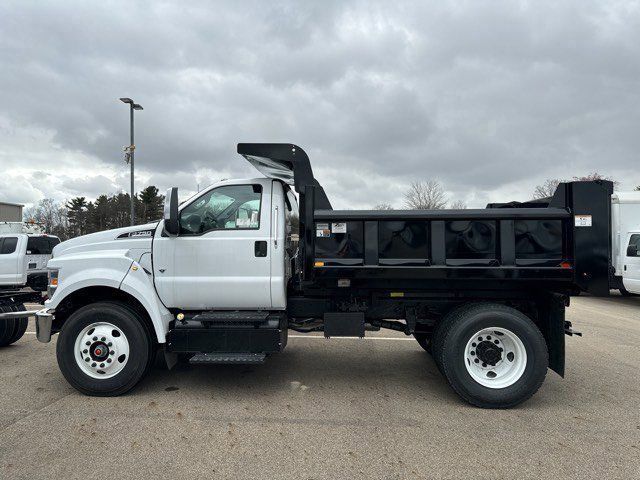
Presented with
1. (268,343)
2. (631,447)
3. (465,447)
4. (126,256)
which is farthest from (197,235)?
(631,447)

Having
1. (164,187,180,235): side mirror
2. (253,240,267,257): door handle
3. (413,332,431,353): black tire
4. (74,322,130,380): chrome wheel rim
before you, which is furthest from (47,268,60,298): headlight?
(413,332,431,353): black tire

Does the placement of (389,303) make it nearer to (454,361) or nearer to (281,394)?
(454,361)

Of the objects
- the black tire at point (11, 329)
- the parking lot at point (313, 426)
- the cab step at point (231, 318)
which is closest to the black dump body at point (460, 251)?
the cab step at point (231, 318)

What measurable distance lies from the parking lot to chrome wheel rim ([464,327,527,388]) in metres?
0.34

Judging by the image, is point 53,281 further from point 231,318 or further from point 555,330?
point 555,330

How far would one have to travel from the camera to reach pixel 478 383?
454cm

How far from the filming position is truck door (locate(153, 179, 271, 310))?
4.86 m

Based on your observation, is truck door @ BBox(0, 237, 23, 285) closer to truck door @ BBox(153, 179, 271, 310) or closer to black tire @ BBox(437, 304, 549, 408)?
truck door @ BBox(153, 179, 271, 310)

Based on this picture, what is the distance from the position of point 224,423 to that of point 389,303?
7.27 feet

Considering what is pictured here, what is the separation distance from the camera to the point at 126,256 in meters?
4.95

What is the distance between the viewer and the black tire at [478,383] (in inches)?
176

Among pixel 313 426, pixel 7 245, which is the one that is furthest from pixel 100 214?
pixel 313 426

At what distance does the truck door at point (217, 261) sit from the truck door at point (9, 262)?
933 cm

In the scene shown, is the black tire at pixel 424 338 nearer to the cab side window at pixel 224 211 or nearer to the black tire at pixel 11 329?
the cab side window at pixel 224 211
